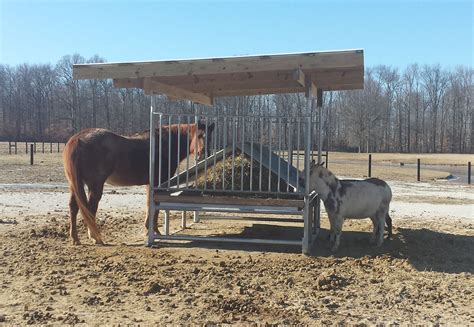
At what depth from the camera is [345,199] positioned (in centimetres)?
752

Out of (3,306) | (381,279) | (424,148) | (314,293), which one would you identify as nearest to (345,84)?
(381,279)

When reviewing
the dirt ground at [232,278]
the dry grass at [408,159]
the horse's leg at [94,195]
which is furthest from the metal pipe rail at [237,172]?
the dry grass at [408,159]

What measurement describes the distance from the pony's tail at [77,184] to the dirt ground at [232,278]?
412 mm

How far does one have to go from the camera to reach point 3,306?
4.71 m

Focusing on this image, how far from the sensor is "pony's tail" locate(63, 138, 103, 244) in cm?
757

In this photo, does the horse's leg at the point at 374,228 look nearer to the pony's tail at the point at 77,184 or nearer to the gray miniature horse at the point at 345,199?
the gray miniature horse at the point at 345,199

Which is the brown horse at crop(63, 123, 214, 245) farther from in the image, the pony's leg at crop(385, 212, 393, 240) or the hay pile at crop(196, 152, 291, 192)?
the pony's leg at crop(385, 212, 393, 240)

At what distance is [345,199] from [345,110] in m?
69.3

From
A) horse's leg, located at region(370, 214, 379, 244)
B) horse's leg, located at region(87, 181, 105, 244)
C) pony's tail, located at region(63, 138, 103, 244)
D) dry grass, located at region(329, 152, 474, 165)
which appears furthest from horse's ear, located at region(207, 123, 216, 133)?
dry grass, located at region(329, 152, 474, 165)

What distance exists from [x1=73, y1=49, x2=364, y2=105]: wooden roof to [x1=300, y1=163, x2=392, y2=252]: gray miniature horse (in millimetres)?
1407

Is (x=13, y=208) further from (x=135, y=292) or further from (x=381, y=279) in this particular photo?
(x=381, y=279)

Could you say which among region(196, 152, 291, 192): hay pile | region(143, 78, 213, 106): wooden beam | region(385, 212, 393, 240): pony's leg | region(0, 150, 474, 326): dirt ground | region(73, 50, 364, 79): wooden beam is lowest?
region(0, 150, 474, 326): dirt ground

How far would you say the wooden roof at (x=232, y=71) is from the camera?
687cm

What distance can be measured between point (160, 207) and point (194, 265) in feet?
5.17
